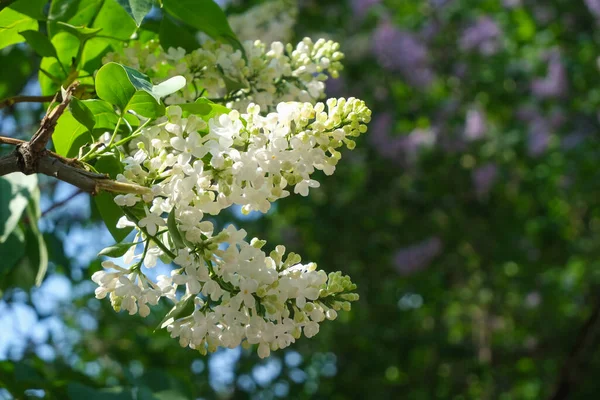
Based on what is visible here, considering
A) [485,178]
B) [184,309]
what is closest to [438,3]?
[485,178]

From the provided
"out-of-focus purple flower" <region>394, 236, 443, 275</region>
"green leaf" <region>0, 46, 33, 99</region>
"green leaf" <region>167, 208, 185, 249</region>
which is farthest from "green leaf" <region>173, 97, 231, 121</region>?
"out-of-focus purple flower" <region>394, 236, 443, 275</region>

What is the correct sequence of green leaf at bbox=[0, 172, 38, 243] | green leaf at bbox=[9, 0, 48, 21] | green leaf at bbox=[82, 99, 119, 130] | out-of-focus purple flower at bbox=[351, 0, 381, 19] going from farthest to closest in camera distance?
out-of-focus purple flower at bbox=[351, 0, 381, 19] < green leaf at bbox=[0, 172, 38, 243] < green leaf at bbox=[9, 0, 48, 21] < green leaf at bbox=[82, 99, 119, 130]

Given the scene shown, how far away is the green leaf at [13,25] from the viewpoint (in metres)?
0.86

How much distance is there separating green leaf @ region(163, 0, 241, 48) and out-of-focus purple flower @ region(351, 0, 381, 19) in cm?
303

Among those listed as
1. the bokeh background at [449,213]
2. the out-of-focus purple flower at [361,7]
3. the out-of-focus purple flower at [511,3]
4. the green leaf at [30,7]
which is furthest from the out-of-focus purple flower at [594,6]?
the green leaf at [30,7]

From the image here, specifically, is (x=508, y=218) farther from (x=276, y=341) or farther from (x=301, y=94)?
(x=276, y=341)

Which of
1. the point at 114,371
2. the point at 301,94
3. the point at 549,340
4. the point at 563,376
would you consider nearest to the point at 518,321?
the point at 549,340

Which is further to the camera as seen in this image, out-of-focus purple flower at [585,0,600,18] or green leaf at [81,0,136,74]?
out-of-focus purple flower at [585,0,600,18]

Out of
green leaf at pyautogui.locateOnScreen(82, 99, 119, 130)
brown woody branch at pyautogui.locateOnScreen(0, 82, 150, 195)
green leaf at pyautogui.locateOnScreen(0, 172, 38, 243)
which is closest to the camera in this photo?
brown woody branch at pyautogui.locateOnScreen(0, 82, 150, 195)

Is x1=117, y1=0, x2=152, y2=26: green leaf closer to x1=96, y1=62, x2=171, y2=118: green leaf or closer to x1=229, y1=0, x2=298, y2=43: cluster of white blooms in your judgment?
x1=96, y1=62, x2=171, y2=118: green leaf

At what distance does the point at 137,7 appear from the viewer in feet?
2.57

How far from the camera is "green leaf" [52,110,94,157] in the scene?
2.40 feet

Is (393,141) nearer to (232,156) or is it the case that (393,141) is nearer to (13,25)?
(13,25)

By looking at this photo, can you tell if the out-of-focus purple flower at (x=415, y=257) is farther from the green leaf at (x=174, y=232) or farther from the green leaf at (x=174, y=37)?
the green leaf at (x=174, y=232)
